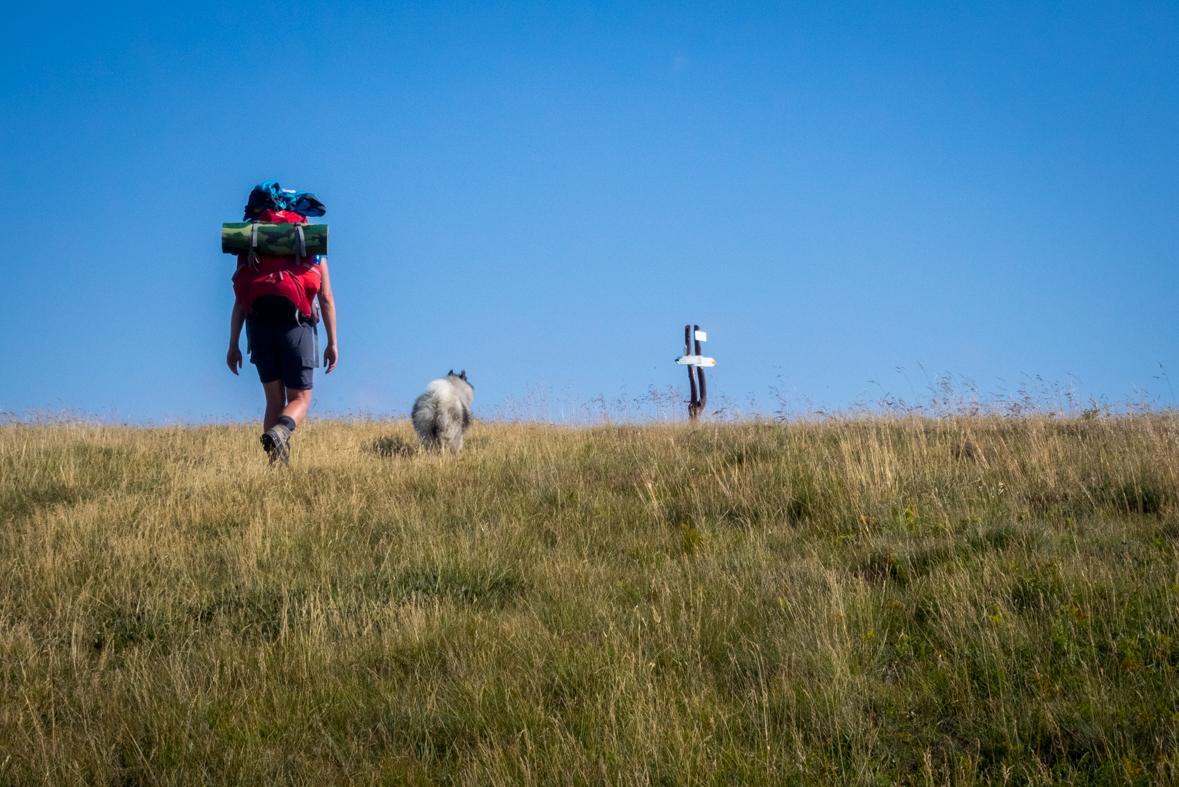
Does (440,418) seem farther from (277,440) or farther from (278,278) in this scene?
(278,278)

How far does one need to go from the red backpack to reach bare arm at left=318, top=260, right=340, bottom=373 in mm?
97

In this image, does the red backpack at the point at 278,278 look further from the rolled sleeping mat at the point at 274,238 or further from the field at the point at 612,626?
the field at the point at 612,626

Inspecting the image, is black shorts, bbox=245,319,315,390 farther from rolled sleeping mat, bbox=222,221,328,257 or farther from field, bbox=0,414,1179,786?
field, bbox=0,414,1179,786

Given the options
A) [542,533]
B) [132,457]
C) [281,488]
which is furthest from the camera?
[132,457]

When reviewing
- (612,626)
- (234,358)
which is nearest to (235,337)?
(234,358)

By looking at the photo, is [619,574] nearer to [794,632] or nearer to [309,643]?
[794,632]

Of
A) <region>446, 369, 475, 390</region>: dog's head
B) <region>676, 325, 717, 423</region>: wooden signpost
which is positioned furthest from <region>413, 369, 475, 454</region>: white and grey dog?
<region>676, 325, 717, 423</region>: wooden signpost

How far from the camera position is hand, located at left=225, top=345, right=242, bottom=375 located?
7.68 m

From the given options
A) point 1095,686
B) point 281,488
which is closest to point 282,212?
point 281,488

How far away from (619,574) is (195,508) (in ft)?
12.6

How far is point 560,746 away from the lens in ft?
8.29

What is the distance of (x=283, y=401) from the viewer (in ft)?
24.9

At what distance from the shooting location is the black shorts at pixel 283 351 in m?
7.27

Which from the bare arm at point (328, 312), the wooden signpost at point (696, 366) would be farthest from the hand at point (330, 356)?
the wooden signpost at point (696, 366)
